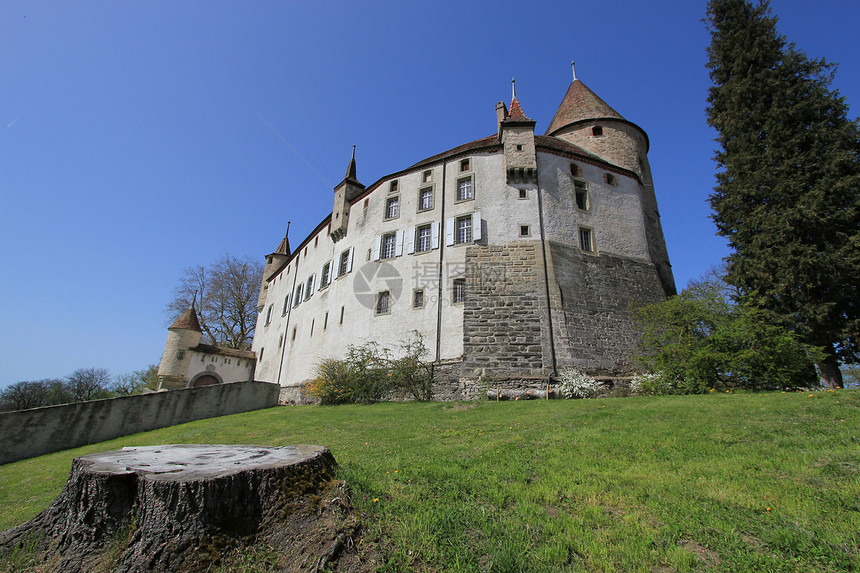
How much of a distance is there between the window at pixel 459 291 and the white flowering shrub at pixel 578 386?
5360 mm

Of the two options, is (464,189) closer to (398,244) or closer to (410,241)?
(410,241)

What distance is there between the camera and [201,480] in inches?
106

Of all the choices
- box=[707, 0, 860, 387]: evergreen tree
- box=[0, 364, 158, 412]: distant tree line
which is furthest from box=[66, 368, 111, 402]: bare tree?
box=[707, 0, 860, 387]: evergreen tree

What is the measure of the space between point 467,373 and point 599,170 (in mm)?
13090

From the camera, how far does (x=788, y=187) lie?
554 inches

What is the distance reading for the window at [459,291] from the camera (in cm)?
1773

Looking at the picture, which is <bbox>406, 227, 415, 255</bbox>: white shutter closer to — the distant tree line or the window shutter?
the window shutter

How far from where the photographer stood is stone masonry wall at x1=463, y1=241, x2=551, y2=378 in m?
15.6

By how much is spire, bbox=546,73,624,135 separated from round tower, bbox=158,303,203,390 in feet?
97.2

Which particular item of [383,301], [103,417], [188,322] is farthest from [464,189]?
[188,322]

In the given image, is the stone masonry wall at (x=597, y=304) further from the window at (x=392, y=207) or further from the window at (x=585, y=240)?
the window at (x=392, y=207)

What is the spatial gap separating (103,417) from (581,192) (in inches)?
857

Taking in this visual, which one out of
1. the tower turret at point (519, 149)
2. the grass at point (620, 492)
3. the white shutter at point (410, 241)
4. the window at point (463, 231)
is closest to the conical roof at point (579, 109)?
the tower turret at point (519, 149)

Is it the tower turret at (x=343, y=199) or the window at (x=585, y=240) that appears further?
the tower turret at (x=343, y=199)
